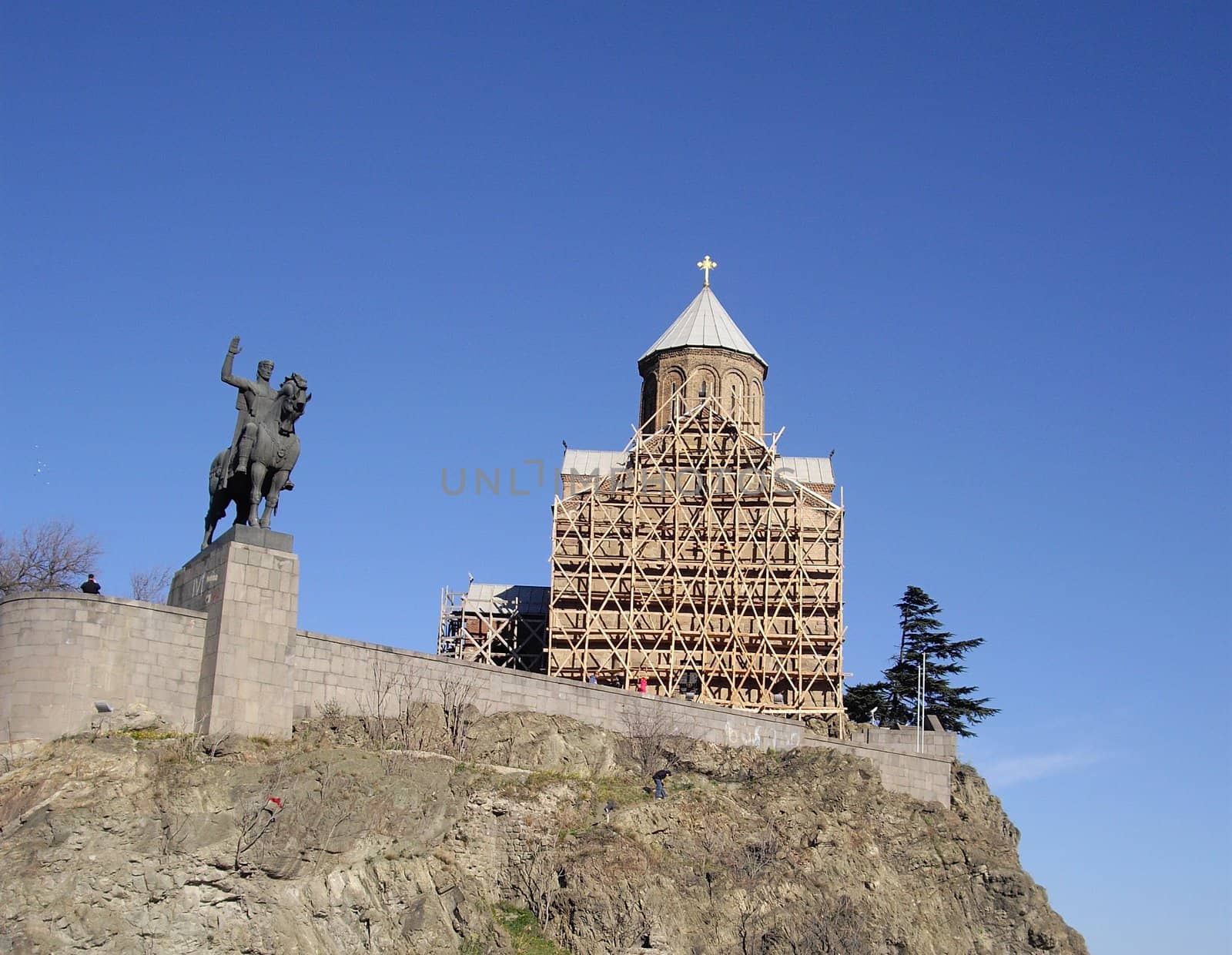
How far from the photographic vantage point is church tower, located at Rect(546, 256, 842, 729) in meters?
53.0

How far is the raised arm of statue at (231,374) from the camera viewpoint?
1335 inches

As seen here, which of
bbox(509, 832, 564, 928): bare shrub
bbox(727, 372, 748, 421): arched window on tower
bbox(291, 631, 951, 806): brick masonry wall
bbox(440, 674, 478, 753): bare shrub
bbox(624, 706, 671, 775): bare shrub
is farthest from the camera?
bbox(727, 372, 748, 421): arched window on tower

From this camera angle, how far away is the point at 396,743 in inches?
1416

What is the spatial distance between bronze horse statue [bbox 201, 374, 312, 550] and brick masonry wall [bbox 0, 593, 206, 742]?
241 centimetres

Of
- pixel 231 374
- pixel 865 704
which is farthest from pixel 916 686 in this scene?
pixel 231 374

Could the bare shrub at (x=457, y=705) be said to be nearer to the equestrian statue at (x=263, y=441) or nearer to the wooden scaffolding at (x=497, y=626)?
the equestrian statue at (x=263, y=441)

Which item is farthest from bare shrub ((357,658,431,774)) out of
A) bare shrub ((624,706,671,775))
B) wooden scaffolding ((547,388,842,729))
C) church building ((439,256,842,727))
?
wooden scaffolding ((547,388,842,729))

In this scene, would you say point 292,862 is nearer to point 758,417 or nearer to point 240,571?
point 240,571

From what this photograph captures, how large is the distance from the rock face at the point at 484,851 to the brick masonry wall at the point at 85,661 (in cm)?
82

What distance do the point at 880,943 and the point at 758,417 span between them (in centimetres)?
2785

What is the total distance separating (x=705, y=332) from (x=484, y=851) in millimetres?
31438

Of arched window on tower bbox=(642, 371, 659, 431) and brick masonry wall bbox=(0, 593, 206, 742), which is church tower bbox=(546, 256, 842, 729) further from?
brick masonry wall bbox=(0, 593, 206, 742)

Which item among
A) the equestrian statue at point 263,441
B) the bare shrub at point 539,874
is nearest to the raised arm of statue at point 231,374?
the equestrian statue at point 263,441

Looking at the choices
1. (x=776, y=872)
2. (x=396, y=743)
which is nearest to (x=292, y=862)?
(x=396, y=743)
